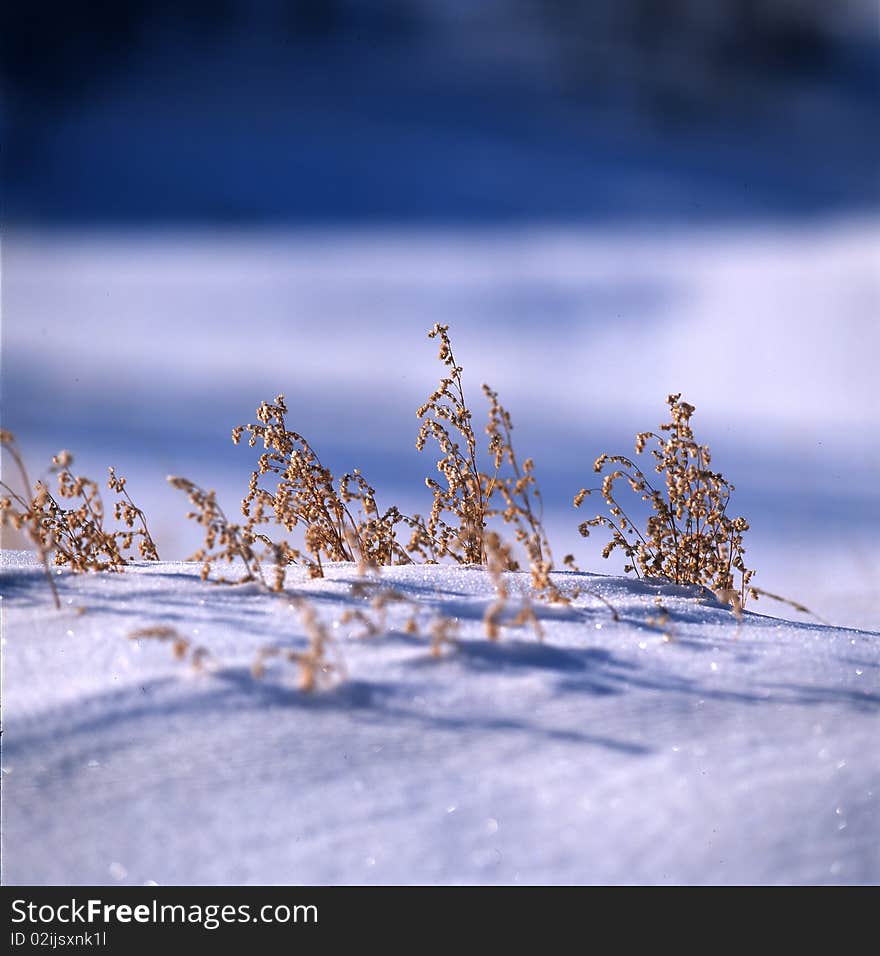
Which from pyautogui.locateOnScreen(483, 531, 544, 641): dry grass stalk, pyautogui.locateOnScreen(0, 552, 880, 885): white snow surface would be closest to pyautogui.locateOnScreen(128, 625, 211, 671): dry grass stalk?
pyautogui.locateOnScreen(0, 552, 880, 885): white snow surface

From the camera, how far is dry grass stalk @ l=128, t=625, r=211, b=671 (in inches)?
74.3

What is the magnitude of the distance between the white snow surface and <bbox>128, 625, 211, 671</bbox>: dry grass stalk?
3 cm

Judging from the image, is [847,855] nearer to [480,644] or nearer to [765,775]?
[765,775]

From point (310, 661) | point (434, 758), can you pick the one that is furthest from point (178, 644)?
point (434, 758)

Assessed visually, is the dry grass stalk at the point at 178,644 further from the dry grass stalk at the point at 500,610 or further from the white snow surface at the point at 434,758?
the dry grass stalk at the point at 500,610

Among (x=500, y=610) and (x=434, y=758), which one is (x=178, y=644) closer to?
(x=434, y=758)

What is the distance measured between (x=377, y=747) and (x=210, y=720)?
1.22 ft

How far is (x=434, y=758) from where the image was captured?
1.70 m

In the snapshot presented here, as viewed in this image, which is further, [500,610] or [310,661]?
[500,610]

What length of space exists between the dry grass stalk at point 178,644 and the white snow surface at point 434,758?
0.10ft

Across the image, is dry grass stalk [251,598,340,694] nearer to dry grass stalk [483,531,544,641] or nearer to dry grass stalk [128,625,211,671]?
dry grass stalk [128,625,211,671]

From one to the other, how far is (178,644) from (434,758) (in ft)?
2.07

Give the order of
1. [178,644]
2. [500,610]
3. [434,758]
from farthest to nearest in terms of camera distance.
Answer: [500,610], [178,644], [434,758]

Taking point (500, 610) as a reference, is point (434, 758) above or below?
below
